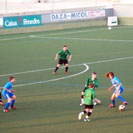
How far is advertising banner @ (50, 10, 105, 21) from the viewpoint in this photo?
168 feet

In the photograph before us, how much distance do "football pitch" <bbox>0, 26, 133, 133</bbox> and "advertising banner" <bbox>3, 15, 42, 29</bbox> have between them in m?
1.16

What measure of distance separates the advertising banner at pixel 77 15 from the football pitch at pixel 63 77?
5.41 feet

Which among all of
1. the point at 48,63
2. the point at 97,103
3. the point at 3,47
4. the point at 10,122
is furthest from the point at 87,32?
the point at 10,122

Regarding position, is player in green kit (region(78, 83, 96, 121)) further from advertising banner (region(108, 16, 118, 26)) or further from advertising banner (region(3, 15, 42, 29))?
advertising banner (region(108, 16, 118, 26))

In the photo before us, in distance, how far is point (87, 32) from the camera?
161 ft

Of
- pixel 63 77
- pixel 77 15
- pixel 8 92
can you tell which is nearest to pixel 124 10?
pixel 77 15

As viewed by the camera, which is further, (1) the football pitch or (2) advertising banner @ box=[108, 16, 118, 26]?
(2) advertising banner @ box=[108, 16, 118, 26]

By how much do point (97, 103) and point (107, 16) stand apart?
3408 cm

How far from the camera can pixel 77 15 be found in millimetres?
→ 52688

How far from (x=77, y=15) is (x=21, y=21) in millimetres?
6710

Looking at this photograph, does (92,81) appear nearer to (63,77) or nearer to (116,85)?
(116,85)

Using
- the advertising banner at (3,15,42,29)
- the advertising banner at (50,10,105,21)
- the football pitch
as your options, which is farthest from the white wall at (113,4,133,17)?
the advertising banner at (3,15,42,29)

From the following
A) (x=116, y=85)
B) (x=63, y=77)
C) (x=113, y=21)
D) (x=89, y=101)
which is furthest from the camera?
(x=113, y=21)

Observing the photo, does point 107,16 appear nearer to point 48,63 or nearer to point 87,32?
point 87,32
